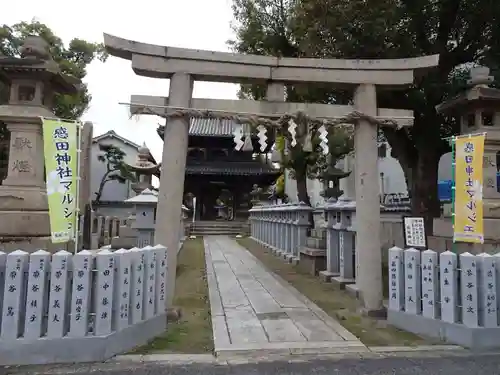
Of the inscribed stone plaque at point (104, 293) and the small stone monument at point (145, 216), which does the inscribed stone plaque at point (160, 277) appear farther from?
the small stone monument at point (145, 216)

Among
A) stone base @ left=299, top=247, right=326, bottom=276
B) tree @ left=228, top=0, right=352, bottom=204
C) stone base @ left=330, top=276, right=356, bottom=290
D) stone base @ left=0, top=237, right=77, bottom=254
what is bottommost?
stone base @ left=330, top=276, right=356, bottom=290

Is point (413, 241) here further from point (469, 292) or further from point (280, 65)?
point (280, 65)

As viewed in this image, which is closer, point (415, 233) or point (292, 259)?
point (415, 233)

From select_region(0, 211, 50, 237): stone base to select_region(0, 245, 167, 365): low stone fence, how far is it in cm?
286

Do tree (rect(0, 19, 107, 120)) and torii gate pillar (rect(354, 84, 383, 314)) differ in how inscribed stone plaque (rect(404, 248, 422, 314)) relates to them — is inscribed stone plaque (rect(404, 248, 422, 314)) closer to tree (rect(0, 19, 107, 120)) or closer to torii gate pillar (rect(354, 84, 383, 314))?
torii gate pillar (rect(354, 84, 383, 314))

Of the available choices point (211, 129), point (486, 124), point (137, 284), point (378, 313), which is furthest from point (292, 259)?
point (211, 129)

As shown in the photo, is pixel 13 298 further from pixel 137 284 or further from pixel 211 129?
pixel 211 129

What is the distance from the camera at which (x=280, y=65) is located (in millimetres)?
6961

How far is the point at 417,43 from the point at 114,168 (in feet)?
101

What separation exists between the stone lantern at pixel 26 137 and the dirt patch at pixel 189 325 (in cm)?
307

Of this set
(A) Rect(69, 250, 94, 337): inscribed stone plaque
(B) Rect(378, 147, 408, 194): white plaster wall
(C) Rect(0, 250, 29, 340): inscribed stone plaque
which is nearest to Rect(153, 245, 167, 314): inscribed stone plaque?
(A) Rect(69, 250, 94, 337): inscribed stone plaque

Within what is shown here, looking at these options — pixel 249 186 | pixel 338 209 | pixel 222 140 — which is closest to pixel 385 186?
pixel 249 186

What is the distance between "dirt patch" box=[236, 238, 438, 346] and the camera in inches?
218

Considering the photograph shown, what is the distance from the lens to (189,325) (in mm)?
6258
